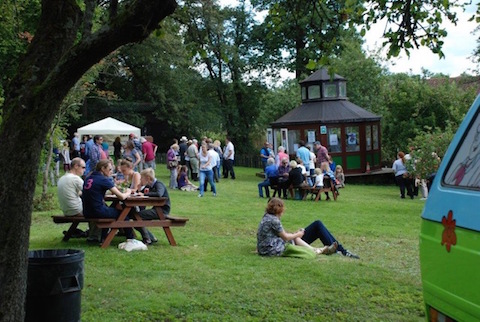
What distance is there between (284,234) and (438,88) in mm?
27977

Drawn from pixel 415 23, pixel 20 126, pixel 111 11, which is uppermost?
pixel 415 23

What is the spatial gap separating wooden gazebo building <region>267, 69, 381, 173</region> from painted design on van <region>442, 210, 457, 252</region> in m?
30.6

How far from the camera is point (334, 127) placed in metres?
34.4

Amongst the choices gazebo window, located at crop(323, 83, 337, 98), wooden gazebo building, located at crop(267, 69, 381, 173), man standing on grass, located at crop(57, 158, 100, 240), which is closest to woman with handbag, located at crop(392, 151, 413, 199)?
wooden gazebo building, located at crop(267, 69, 381, 173)

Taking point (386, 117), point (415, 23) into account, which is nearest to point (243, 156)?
point (386, 117)

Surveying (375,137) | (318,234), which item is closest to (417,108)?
(375,137)

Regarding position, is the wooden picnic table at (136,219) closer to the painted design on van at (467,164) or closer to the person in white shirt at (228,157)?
the painted design on van at (467,164)

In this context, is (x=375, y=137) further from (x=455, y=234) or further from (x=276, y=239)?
(x=455, y=234)

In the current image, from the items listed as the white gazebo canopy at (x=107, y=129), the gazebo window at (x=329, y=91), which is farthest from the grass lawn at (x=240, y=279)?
the gazebo window at (x=329, y=91)

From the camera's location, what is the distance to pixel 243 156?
48250 mm

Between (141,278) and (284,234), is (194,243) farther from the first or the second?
(141,278)

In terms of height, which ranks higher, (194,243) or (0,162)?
(0,162)

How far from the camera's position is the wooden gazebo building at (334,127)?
34.3 metres

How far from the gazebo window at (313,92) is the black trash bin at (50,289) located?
30828mm
